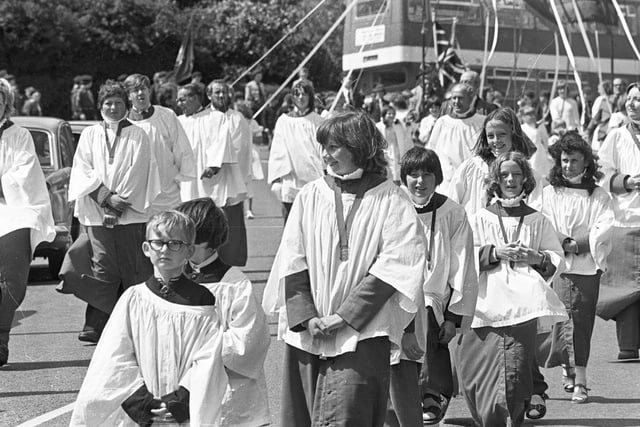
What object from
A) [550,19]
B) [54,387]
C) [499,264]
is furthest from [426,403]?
[550,19]

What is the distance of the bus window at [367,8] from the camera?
17953mm

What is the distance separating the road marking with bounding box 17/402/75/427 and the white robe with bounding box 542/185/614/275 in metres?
3.09

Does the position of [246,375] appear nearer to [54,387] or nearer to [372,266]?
[372,266]

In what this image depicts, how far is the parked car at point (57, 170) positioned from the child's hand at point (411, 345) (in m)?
7.92

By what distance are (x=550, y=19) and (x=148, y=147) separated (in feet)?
23.1

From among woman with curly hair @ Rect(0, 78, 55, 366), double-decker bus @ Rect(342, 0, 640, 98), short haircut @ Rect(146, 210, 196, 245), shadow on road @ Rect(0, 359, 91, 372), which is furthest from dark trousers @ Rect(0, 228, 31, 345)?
double-decker bus @ Rect(342, 0, 640, 98)

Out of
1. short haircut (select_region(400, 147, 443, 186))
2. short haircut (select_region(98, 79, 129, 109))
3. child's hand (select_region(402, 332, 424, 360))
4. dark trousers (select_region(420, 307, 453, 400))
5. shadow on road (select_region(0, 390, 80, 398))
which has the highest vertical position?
short haircut (select_region(98, 79, 129, 109))

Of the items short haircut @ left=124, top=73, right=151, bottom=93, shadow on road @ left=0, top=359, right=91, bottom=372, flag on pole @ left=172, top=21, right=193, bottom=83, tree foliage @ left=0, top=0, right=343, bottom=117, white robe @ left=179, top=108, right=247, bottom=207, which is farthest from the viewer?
tree foliage @ left=0, top=0, right=343, bottom=117

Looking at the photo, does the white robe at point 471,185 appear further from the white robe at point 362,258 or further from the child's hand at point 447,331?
the white robe at point 362,258

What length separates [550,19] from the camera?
15.6 meters

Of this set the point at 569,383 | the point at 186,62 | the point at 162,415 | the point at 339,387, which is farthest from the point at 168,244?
the point at 186,62

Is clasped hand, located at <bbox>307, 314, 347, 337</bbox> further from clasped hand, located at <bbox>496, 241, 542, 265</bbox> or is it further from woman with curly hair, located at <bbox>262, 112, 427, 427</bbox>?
clasped hand, located at <bbox>496, 241, 542, 265</bbox>

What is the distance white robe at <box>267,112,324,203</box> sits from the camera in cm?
1348

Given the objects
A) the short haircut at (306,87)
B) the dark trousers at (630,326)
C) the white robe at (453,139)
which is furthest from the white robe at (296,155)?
the dark trousers at (630,326)
